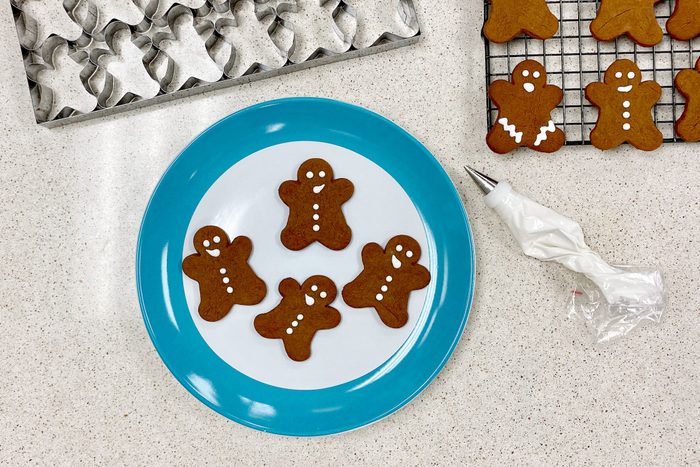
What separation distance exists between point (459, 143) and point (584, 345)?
345 millimetres

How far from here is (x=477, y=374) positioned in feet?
2.61

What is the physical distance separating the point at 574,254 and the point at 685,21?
1.17ft

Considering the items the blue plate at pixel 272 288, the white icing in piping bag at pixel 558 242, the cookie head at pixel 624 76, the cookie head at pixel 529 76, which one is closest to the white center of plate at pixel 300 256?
the blue plate at pixel 272 288

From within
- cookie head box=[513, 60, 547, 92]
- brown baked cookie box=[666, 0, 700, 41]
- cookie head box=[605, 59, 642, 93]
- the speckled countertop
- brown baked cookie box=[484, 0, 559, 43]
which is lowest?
the speckled countertop

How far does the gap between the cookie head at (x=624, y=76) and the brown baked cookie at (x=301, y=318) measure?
19.1 inches

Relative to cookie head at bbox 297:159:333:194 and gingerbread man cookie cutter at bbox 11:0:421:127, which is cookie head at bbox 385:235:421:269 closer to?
cookie head at bbox 297:159:333:194

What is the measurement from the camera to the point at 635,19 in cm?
76

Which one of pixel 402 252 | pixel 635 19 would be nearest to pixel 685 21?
pixel 635 19

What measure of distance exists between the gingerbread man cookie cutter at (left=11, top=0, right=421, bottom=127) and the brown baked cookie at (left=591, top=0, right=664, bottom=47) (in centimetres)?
27

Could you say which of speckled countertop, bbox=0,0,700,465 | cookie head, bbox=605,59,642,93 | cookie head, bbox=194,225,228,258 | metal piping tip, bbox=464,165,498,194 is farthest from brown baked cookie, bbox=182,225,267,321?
cookie head, bbox=605,59,642,93

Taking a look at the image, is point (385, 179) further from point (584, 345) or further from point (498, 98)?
point (584, 345)

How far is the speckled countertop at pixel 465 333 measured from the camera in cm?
79

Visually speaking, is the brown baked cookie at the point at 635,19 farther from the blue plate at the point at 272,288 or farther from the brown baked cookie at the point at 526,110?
the blue plate at the point at 272,288

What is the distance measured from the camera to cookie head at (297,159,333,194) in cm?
78
